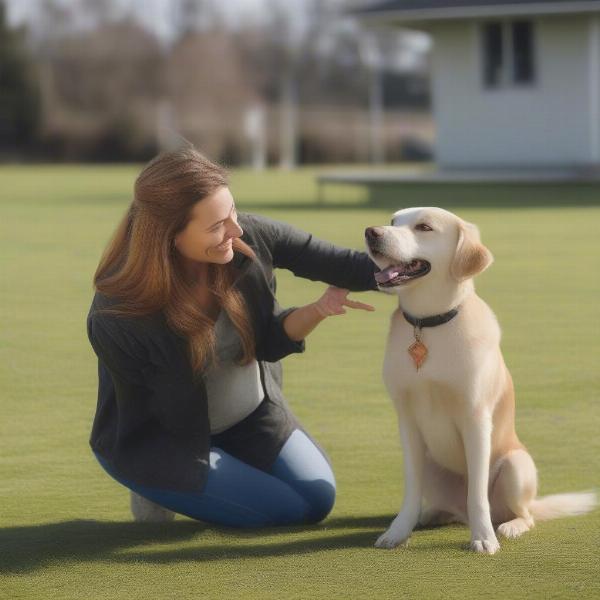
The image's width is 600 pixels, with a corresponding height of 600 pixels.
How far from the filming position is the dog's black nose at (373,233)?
14.6ft

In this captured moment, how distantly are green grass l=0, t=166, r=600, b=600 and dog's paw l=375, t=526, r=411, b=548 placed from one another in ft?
0.14

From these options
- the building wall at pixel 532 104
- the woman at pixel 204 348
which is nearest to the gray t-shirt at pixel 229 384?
the woman at pixel 204 348

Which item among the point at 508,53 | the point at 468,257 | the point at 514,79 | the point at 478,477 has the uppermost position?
the point at 508,53

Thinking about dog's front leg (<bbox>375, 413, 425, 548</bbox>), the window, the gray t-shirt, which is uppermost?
the window

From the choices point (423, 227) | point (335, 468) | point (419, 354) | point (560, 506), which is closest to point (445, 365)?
point (419, 354)

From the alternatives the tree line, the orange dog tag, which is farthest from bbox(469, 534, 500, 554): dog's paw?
the tree line

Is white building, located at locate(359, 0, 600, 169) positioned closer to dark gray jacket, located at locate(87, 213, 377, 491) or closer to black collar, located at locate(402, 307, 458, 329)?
dark gray jacket, located at locate(87, 213, 377, 491)

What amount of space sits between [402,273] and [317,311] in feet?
1.60

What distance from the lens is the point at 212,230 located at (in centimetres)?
471

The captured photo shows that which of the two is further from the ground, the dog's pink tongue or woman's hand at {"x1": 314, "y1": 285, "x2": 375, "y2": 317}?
the dog's pink tongue

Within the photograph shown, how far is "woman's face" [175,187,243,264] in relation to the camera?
15.4 ft

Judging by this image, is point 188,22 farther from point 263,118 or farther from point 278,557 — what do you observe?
point 278,557

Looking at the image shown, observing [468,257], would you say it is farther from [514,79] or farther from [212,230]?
[514,79]

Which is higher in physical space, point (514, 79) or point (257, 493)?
point (514, 79)
